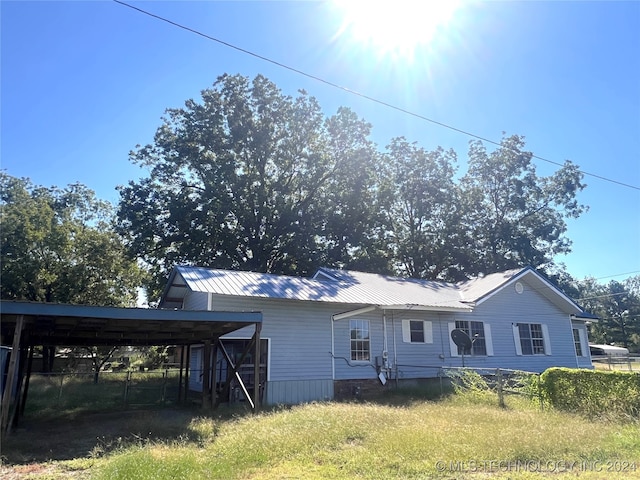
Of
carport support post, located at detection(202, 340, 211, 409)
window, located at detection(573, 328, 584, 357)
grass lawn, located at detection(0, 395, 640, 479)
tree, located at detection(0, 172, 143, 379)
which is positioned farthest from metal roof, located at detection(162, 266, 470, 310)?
tree, located at detection(0, 172, 143, 379)

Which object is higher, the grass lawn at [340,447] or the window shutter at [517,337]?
the window shutter at [517,337]

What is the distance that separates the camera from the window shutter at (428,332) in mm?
15969

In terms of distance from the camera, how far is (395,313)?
613 inches

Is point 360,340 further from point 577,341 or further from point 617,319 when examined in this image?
point 617,319

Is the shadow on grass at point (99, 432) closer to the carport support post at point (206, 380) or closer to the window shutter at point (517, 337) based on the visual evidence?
the carport support post at point (206, 380)

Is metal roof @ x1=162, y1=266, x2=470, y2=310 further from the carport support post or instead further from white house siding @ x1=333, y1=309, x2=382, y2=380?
the carport support post

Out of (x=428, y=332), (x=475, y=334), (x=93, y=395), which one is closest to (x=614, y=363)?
(x=475, y=334)

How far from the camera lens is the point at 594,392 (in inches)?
368

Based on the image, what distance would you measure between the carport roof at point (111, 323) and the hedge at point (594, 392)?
712 cm

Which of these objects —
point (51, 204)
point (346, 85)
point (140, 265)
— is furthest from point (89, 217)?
point (346, 85)

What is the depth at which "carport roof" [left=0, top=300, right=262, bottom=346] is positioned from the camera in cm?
798

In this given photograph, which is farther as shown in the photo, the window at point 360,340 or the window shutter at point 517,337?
the window shutter at point 517,337

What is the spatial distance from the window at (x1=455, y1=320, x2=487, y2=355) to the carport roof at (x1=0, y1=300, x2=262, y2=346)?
33.6 feet

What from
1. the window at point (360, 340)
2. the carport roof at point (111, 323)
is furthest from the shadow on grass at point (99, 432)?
the window at point (360, 340)
